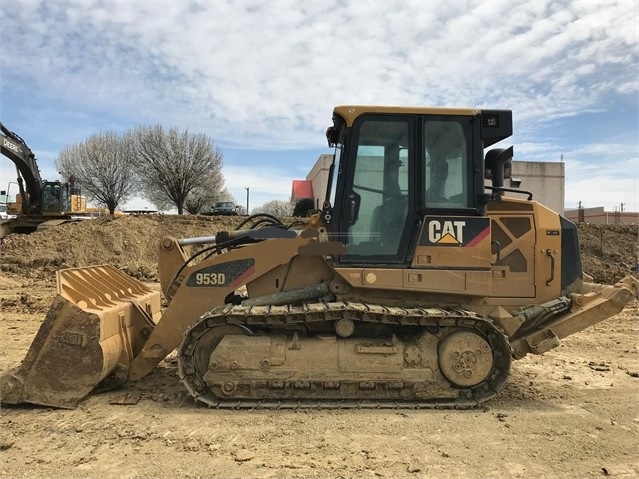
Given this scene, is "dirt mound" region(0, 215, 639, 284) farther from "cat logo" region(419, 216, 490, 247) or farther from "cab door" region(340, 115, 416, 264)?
"cat logo" region(419, 216, 490, 247)

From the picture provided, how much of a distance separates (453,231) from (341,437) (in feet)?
7.59

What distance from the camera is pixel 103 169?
3822cm

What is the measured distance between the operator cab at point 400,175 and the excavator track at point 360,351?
0.65m

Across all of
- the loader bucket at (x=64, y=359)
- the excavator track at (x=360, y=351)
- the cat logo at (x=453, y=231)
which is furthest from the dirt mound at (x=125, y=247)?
the cat logo at (x=453, y=231)

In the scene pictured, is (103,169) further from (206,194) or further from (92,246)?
(92,246)

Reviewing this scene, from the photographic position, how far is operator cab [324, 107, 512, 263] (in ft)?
16.5

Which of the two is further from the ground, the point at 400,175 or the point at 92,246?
the point at 400,175

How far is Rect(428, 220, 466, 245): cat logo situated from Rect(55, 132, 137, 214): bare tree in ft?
120

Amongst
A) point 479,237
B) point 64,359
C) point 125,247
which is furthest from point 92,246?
point 479,237

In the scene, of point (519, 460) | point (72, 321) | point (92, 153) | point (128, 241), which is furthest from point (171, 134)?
point (519, 460)

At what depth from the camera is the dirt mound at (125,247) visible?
1573cm

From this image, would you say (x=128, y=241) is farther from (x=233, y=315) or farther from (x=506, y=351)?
(x=506, y=351)

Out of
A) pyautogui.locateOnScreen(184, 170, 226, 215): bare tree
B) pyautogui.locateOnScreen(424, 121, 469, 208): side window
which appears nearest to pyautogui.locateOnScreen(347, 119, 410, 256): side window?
pyautogui.locateOnScreen(424, 121, 469, 208): side window

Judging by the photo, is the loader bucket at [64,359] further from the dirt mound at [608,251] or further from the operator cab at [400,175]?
the dirt mound at [608,251]
